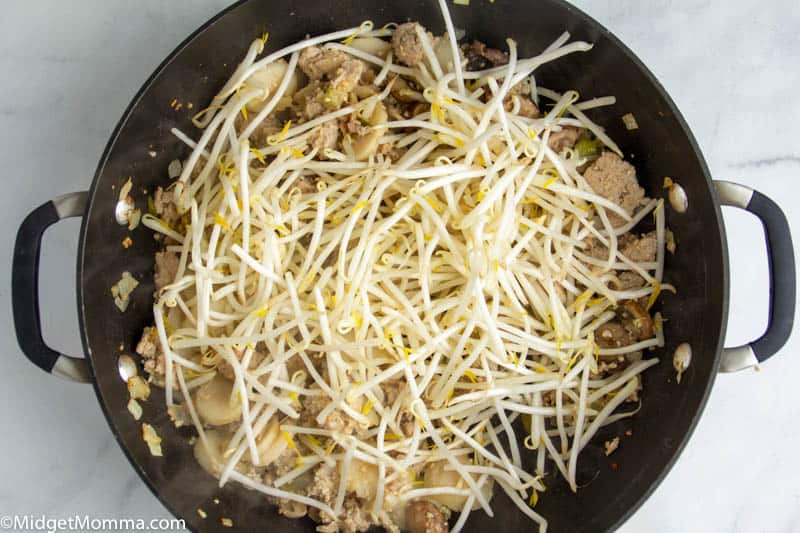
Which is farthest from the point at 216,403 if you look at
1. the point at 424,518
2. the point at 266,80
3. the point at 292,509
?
the point at 266,80

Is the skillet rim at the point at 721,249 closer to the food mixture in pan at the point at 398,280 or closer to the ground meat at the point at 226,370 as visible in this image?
the food mixture in pan at the point at 398,280

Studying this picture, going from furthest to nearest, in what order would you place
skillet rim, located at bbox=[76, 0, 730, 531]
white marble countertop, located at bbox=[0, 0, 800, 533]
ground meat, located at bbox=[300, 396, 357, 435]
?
white marble countertop, located at bbox=[0, 0, 800, 533] < ground meat, located at bbox=[300, 396, 357, 435] < skillet rim, located at bbox=[76, 0, 730, 531]

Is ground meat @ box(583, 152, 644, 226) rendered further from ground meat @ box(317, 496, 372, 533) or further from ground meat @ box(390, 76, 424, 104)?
ground meat @ box(317, 496, 372, 533)

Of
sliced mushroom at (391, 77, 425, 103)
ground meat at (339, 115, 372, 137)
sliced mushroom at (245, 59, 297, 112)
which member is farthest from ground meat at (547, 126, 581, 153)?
sliced mushroom at (245, 59, 297, 112)

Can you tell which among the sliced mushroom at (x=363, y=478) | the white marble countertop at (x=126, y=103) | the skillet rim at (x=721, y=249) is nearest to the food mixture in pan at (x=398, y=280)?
the sliced mushroom at (x=363, y=478)

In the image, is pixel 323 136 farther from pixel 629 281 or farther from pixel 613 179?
pixel 629 281

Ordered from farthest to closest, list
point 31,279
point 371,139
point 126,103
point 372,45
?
point 126,103, point 372,45, point 371,139, point 31,279
